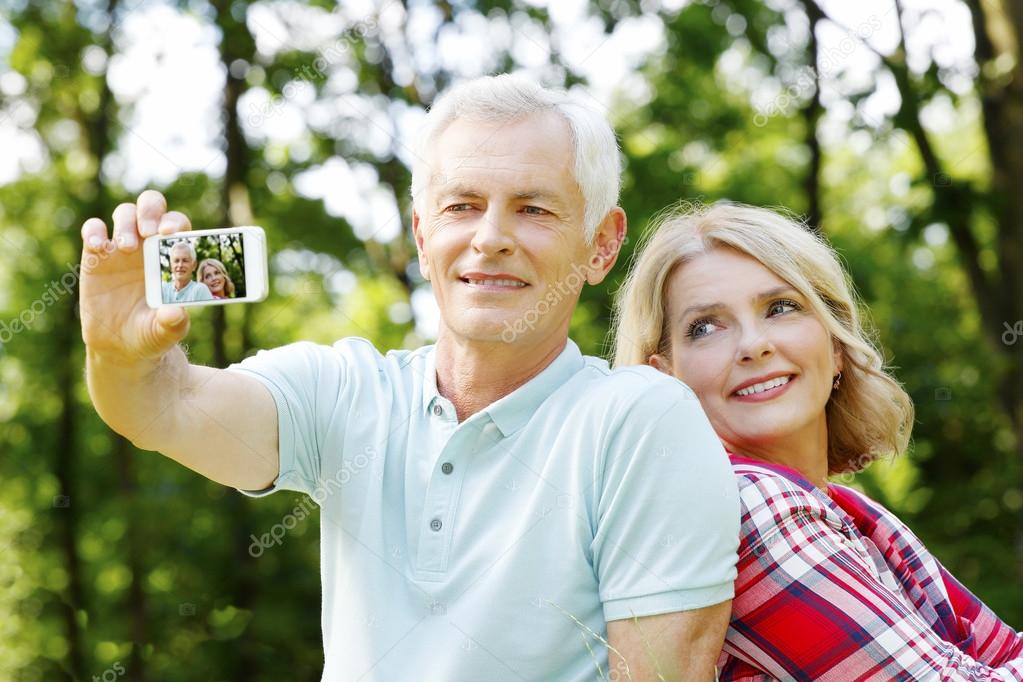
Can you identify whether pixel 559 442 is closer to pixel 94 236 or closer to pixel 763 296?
pixel 763 296

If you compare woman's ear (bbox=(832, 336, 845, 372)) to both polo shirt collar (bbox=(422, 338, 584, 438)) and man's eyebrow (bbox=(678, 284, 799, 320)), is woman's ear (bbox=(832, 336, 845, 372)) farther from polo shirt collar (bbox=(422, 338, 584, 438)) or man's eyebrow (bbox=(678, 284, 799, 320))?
polo shirt collar (bbox=(422, 338, 584, 438))

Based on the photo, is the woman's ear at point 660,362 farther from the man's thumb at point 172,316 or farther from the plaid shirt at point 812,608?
the man's thumb at point 172,316

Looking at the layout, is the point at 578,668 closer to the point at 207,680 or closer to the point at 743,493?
the point at 743,493

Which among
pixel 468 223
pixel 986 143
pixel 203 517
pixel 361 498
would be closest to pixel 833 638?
pixel 361 498

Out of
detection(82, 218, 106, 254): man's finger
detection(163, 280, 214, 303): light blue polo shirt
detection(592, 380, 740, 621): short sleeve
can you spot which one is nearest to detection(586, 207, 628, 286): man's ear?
detection(592, 380, 740, 621): short sleeve

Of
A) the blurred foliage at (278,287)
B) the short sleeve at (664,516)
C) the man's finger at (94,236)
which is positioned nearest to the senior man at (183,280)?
the man's finger at (94,236)

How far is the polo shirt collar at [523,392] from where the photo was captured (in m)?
2.21

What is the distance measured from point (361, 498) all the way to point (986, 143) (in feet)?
22.1

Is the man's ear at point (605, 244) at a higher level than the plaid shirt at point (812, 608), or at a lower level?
higher

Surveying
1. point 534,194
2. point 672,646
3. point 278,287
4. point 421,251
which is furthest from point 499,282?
point 278,287

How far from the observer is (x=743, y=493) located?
2.07 meters

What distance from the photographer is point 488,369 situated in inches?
91.3

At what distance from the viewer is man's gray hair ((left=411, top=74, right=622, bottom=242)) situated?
234 centimetres

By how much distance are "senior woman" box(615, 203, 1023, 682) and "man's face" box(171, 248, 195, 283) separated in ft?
3.62
